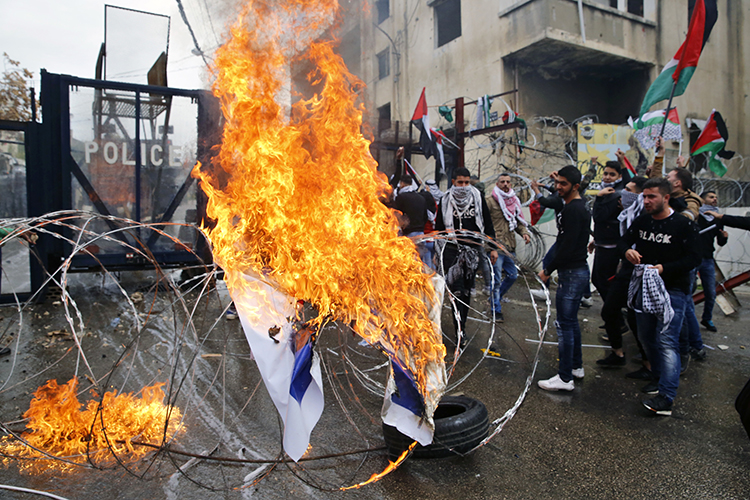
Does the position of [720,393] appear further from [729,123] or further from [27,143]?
[729,123]

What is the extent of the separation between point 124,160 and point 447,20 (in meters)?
15.2

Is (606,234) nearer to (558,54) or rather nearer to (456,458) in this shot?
(456,458)

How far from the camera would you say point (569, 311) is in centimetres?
428

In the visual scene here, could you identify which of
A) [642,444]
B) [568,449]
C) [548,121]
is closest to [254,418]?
[568,449]

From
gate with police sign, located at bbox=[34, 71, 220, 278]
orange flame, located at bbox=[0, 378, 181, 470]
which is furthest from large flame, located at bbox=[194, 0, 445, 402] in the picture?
gate with police sign, located at bbox=[34, 71, 220, 278]

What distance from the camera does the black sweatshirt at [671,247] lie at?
153 inches

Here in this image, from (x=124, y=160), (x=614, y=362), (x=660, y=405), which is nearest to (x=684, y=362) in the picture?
(x=614, y=362)

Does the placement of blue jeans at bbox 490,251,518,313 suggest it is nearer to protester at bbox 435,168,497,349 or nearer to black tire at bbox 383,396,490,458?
protester at bbox 435,168,497,349

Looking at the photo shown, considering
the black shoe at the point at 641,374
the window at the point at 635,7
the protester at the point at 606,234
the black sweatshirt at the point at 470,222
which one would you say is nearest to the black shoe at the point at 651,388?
the black shoe at the point at 641,374

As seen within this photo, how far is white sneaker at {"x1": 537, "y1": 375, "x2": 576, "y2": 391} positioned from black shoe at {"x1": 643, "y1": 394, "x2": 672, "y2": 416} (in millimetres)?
631

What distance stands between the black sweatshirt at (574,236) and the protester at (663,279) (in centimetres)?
44

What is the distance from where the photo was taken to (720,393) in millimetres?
4316

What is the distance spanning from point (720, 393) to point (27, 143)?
10281 mm

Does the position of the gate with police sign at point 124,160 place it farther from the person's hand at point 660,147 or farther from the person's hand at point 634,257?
the person's hand at point 660,147
